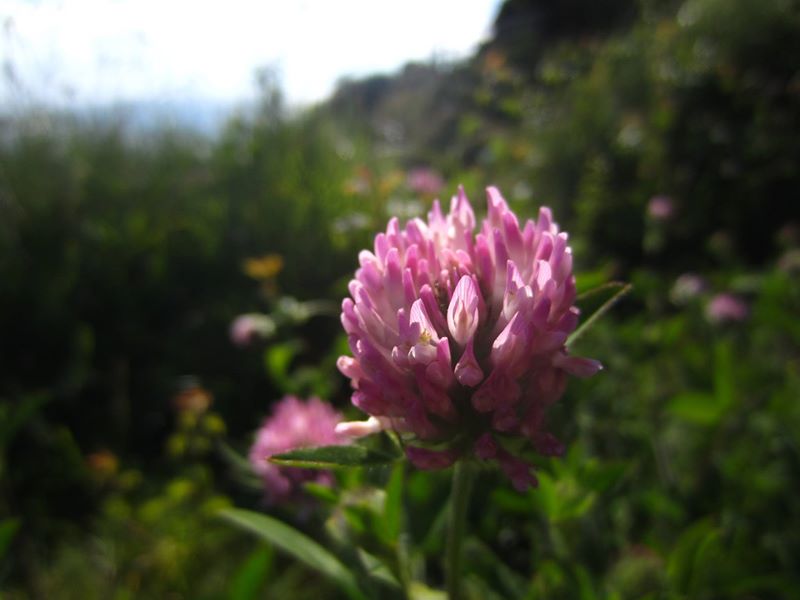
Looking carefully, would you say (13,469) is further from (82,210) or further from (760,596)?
→ (760,596)

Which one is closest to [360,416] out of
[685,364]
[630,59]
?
[685,364]

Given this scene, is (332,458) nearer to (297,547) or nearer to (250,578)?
(297,547)

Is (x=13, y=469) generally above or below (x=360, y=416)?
above

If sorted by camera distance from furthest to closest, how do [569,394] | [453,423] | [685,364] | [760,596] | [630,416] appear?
[685,364] → [630,416] → [760,596] → [569,394] → [453,423]

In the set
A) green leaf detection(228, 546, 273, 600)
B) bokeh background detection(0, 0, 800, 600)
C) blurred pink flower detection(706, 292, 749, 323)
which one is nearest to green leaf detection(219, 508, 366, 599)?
bokeh background detection(0, 0, 800, 600)

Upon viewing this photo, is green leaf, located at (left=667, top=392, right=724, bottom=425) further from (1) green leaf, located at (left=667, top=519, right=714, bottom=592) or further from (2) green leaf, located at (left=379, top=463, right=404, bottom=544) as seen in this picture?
(2) green leaf, located at (left=379, top=463, right=404, bottom=544)
